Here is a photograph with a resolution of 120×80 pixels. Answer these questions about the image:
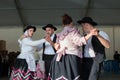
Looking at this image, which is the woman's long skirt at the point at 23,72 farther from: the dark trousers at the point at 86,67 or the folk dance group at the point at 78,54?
the dark trousers at the point at 86,67

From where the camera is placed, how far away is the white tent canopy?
13039 mm

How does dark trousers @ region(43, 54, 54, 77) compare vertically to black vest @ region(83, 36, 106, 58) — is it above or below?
below

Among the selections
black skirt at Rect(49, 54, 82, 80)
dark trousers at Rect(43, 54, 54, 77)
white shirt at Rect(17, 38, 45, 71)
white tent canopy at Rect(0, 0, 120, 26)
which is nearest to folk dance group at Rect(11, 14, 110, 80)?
black skirt at Rect(49, 54, 82, 80)

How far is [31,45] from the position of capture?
544 cm

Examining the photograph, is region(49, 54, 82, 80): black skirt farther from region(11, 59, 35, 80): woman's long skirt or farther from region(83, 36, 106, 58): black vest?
region(11, 59, 35, 80): woman's long skirt

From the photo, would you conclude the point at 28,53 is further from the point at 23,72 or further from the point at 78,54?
the point at 78,54

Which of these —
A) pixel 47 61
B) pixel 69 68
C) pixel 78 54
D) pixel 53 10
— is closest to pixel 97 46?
pixel 78 54

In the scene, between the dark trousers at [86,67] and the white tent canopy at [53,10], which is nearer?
the dark trousers at [86,67]

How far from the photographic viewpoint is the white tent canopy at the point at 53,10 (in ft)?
42.8

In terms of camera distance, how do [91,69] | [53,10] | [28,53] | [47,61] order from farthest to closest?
[53,10] → [28,53] → [47,61] → [91,69]

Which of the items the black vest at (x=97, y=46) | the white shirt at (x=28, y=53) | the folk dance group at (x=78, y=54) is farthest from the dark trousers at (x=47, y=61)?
the black vest at (x=97, y=46)

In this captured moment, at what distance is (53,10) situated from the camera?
1370 cm

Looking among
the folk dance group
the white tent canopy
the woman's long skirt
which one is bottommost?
the woman's long skirt

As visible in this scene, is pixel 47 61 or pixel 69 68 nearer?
pixel 69 68
